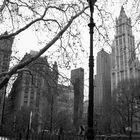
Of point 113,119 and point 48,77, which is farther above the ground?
point 48,77

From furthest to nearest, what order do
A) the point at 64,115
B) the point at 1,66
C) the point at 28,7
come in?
the point at 64,115
the point at 1,66
the point at 28,7

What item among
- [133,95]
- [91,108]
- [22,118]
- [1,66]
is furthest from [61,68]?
[22,118]

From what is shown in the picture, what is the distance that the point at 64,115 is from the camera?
59125 mm

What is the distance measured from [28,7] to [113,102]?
1490 inches

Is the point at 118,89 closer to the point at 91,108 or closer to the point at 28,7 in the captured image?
the point at 28,7

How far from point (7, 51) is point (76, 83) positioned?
6.68m

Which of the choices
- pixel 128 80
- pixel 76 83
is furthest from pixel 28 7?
pixel 128 80

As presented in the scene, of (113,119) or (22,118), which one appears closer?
(113,119)

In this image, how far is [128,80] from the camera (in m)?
45.5

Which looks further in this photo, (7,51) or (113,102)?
(113,102)

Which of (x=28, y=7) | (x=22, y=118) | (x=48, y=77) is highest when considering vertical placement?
(x=28, y=7)

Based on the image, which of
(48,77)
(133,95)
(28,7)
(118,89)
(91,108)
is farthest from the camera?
(118,89)

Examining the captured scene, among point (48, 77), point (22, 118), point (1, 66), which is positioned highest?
point (1, 66)

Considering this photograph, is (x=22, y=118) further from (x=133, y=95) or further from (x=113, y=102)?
(x=133, y=95)
